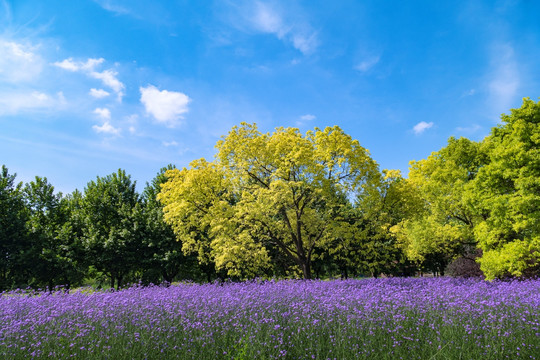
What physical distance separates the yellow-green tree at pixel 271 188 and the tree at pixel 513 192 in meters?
5.86

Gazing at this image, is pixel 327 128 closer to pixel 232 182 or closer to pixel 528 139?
pixel 232 182

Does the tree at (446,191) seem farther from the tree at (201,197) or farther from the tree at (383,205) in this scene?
the tree at (201,197)

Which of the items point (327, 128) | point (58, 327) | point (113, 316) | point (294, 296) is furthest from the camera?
point (327, 128)

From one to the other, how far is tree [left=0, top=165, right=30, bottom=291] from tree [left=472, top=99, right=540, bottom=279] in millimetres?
31778

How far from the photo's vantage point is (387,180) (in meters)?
20.8

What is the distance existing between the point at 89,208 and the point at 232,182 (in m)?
22.2

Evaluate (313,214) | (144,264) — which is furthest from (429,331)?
(144,264)

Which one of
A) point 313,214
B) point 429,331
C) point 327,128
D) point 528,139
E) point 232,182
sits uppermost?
point 327,128

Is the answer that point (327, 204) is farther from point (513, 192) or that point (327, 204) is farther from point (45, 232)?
point (45, 232)

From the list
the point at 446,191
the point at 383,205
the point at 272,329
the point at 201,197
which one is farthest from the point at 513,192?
the point at 201,197

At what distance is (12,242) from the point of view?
26922 millimetres

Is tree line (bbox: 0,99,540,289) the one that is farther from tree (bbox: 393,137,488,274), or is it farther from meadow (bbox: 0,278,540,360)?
meadow (bbox: 0,278,540,360)

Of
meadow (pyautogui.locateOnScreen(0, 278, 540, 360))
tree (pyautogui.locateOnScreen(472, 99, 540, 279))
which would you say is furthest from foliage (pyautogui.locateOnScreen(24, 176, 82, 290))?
tree (pyautogui.locateOnScreen(472, 99, 540, 279))

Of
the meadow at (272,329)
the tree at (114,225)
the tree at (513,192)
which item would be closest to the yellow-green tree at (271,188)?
the tree at (513,192)
